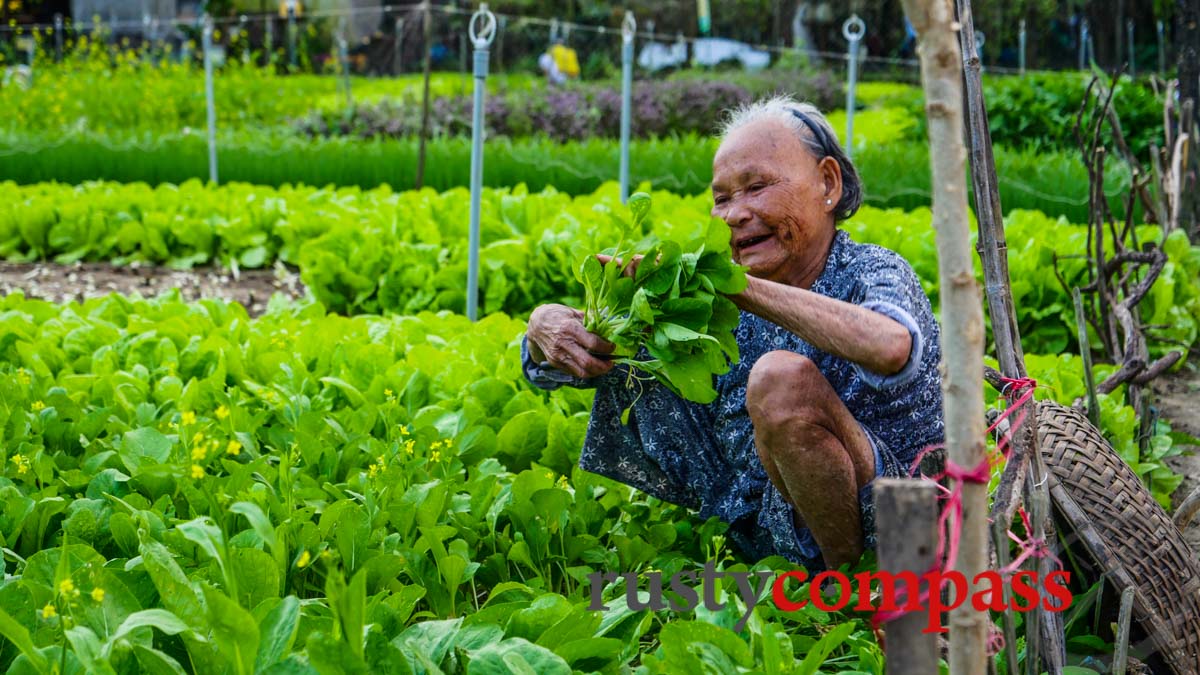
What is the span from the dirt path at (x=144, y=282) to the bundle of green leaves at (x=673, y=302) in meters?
4.20

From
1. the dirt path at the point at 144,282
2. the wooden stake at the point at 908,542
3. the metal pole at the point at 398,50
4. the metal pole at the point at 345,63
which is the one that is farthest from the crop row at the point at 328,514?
the metal pole at the point at 398,50

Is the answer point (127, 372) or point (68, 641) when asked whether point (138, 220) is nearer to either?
point (127, 372)

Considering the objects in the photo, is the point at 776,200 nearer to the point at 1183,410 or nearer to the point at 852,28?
the point at 1183,410

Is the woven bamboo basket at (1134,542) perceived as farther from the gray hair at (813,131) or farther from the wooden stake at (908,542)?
the wooden stake at (908,542)

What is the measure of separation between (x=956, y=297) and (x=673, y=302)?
0.89 metres

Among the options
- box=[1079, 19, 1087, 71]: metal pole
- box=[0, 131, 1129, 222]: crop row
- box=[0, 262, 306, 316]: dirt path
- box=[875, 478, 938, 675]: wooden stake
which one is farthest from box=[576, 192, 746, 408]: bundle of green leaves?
box=[1079, 19, 1087, 71]: metal pole

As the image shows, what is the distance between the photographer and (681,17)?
72.1 ft

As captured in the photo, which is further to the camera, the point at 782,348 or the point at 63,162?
the point at 63,162

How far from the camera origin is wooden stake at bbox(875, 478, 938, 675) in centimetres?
115

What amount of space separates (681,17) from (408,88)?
9847mm

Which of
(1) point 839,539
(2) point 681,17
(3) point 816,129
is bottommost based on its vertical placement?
(1) point 839,539

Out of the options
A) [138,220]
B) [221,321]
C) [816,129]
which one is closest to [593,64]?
[138,220]

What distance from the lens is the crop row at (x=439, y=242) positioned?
5.13 metres

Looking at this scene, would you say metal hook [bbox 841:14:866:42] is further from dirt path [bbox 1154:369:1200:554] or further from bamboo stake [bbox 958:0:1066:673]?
bamboo stake [bbox 958:0:1066:673]
